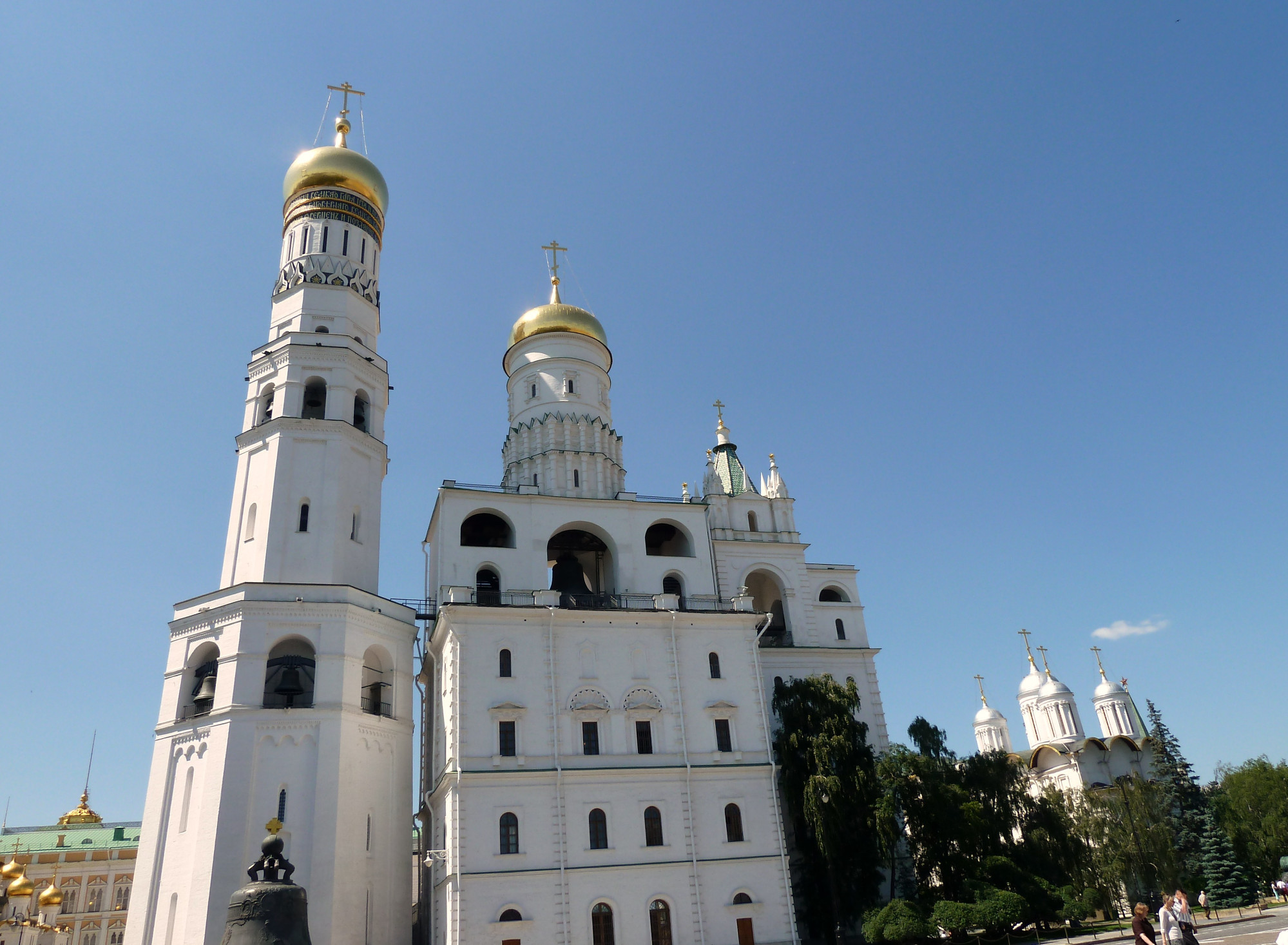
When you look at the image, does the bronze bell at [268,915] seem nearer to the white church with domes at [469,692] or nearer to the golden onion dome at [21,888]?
the golden onion dome at [21,888]

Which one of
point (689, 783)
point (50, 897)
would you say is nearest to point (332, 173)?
point (689, 783)

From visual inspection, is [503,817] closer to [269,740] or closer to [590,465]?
[269,740]

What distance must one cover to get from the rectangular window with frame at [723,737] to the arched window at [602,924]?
554 cm

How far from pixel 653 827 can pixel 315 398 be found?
18390mm

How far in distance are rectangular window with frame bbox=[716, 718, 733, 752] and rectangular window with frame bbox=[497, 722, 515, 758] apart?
6.21 meters

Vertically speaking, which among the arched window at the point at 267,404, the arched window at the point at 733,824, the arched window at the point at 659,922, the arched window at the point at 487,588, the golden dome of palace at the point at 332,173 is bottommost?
the arched window at the point at 659,922

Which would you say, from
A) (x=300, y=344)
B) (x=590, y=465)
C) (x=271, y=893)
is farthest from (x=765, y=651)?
(x=271, y=893)

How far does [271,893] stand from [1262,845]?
43.7 meters

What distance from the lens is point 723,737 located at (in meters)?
27.0

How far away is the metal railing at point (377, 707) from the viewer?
27031 mm

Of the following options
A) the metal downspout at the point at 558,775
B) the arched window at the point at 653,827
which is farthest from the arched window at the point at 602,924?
the arched window at the point at 653,827

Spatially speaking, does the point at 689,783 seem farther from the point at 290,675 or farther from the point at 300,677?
the point at 290,675

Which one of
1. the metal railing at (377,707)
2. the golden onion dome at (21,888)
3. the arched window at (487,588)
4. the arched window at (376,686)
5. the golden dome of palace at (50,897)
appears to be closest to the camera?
the golden onion dome at (21,888)

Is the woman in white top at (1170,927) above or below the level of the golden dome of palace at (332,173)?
below
